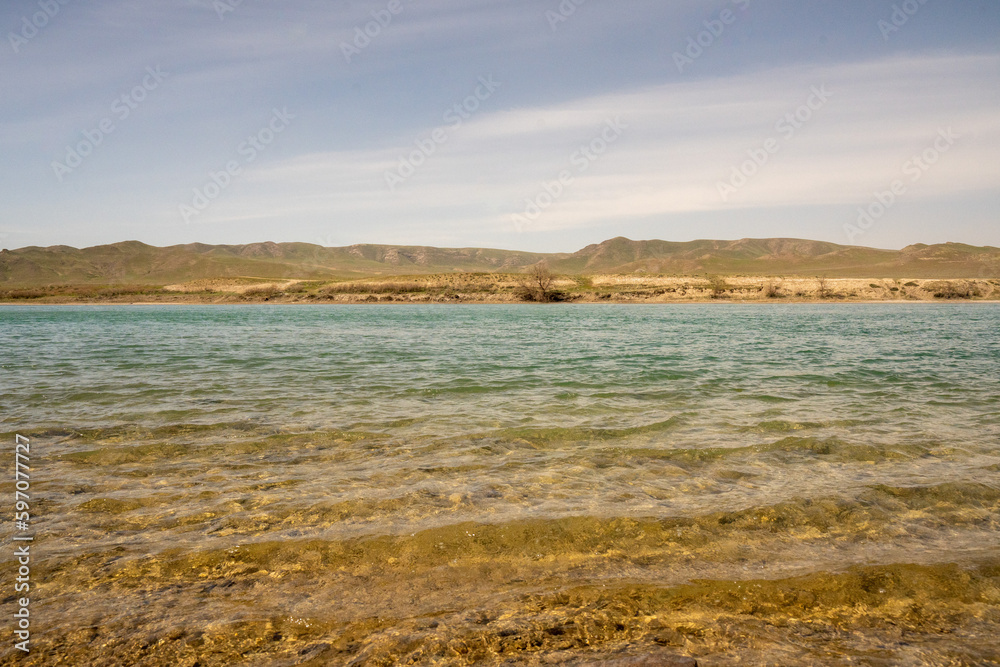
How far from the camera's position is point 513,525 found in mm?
5434

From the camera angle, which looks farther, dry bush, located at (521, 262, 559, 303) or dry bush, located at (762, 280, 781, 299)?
dry bush, located at (521, 262, 559, 303)

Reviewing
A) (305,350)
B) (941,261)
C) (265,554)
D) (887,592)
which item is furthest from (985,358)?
(941,261)

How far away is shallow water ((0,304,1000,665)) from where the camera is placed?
3.58m

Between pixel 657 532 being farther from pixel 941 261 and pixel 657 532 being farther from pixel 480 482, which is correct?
pixel 941 261

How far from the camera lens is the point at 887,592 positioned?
13.6 ft

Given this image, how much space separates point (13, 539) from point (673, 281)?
93.7 metres

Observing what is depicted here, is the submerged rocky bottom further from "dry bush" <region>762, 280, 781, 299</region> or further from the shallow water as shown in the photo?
"dry bush" <region>762, 280, 781, 299</region>

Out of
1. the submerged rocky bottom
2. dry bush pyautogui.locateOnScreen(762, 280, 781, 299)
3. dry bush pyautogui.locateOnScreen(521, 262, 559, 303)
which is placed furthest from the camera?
dry bush pyautogui.locateOnScreen(521, 262, 559, 303)

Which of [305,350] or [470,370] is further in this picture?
[305,350]

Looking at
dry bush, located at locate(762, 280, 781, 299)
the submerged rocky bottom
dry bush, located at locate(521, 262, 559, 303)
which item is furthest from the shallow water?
dry bush, located at locate(762, 280, 781, 299)

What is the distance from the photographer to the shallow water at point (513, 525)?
3584 millimetres

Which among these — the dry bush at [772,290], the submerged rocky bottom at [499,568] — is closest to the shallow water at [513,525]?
the submerged rocky bottom at [499,568]

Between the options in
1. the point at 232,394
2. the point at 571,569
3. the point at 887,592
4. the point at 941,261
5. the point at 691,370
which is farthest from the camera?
the point at 941,261

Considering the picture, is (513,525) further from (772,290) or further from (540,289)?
(772,290)
